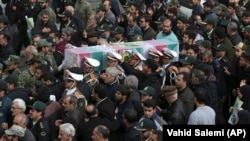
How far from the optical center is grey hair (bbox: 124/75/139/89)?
9.67m

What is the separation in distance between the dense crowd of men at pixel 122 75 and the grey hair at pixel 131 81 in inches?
0.9

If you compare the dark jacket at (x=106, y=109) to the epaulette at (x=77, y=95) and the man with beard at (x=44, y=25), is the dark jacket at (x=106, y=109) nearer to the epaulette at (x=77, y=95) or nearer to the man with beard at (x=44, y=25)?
the epaulette at (x=77, y=95)

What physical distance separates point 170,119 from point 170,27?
3.61 meters

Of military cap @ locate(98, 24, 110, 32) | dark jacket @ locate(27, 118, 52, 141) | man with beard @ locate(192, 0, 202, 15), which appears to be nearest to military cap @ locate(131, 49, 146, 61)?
military cap @ locate(98, 24, 110, 32)

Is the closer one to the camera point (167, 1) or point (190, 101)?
point (190, 101)

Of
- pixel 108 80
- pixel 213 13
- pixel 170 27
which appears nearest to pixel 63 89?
pixel 108 80

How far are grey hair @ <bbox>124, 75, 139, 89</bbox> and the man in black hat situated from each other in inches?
58.8

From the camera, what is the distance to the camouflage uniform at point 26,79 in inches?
406

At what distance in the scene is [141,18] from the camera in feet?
42.0

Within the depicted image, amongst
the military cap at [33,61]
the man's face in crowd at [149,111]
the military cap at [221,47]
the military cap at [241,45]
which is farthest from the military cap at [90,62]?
the military cap at [241,45]

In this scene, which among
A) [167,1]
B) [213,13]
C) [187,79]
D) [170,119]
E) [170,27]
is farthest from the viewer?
[167,1]

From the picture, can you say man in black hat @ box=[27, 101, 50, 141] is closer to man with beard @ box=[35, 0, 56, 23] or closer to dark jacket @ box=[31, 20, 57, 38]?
dark jacket @ box=[31, 20, 57, 38]

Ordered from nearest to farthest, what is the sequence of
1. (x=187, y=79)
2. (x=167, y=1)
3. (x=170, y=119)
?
(x=170, y=119), (x=187, y=79), (x=167, y=1)

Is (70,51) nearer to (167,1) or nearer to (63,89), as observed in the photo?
(63,89)
